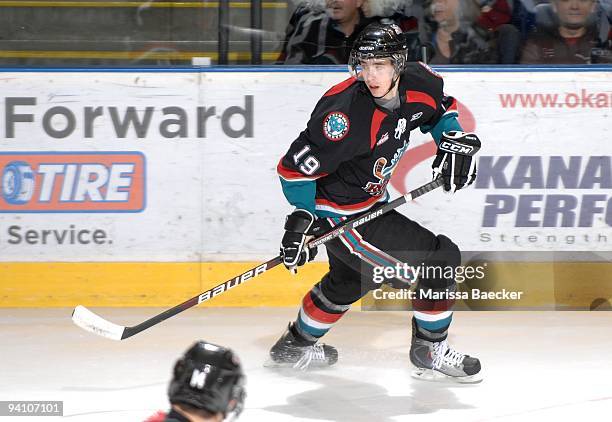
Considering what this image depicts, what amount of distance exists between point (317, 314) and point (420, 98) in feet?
2.62

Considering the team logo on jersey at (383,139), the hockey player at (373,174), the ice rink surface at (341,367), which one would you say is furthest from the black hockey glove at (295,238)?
the ice rink surface at (341,367)

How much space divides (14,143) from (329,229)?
1.60 meters

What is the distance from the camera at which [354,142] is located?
12.0 feet

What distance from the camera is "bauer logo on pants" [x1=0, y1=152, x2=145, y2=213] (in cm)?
478

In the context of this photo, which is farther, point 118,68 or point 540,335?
point 118,68

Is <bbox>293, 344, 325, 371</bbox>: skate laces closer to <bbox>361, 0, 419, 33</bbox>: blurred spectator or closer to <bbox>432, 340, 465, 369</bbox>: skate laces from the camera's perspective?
<bbox>432, 340, 465, 369</bbox>: skate laces

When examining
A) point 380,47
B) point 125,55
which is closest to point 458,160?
point 380,47

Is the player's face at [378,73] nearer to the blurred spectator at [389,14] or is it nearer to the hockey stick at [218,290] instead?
the hockey stick at [218,290]

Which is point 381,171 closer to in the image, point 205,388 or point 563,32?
point 563,32

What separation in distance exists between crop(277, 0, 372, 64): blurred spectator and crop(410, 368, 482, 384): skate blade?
1578 mm

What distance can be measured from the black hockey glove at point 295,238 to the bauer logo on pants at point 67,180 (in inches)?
52.0

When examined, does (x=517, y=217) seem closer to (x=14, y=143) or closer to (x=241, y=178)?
(x=241, y=178)

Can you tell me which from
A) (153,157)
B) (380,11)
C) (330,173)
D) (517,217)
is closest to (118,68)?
(153,157)

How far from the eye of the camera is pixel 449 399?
362 cm
